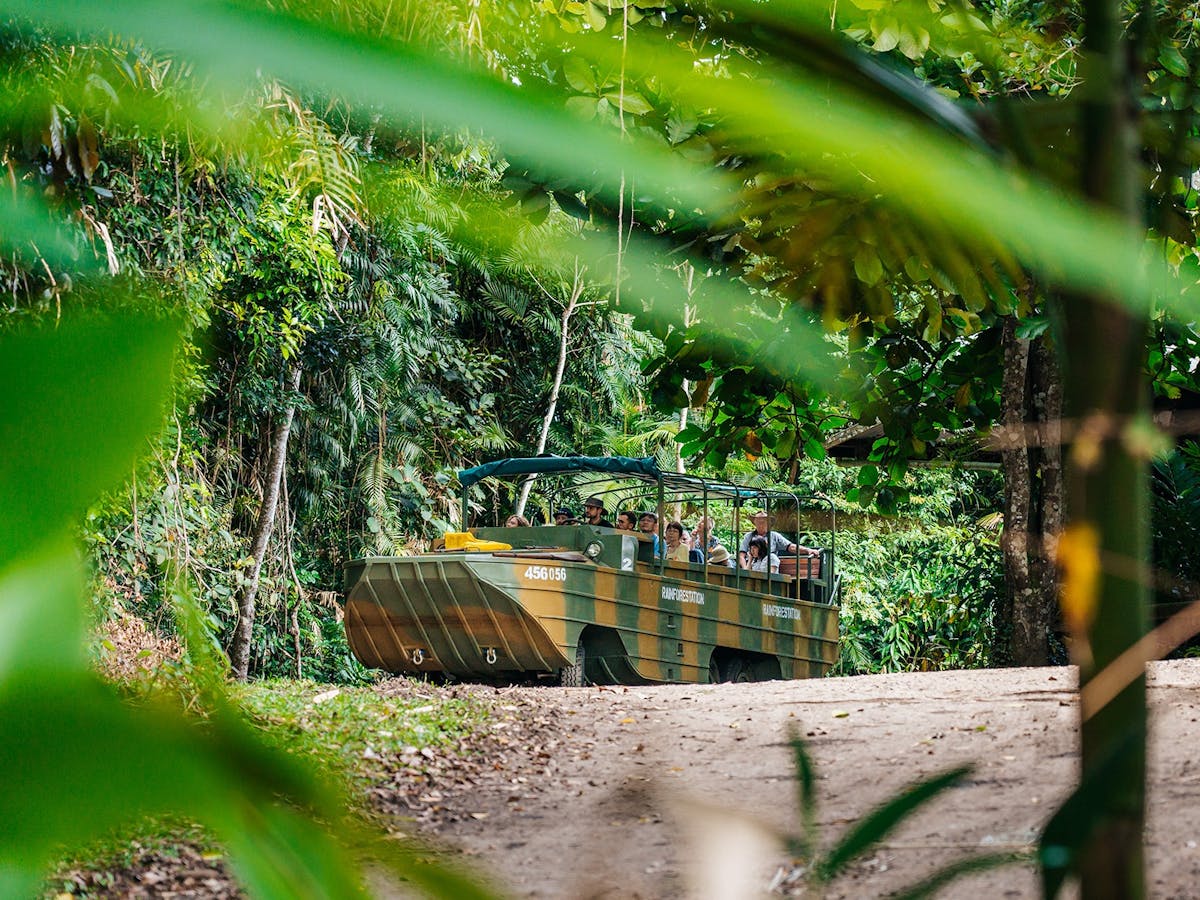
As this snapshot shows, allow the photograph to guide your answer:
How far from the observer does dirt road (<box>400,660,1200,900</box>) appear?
236mm

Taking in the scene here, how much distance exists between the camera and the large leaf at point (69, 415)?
0.15 metres

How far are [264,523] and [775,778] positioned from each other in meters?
8.22

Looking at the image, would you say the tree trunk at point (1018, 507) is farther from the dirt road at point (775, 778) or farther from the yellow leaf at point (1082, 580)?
the yellow leaf at point (1082, 580)

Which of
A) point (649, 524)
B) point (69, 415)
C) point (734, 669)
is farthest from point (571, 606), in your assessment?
point (69, 415)

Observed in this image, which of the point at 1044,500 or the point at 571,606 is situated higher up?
the point at 1044,500

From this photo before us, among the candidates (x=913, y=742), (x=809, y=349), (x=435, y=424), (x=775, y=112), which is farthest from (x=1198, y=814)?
(x=435, y=424)

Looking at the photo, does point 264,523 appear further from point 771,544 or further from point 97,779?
point 97,779

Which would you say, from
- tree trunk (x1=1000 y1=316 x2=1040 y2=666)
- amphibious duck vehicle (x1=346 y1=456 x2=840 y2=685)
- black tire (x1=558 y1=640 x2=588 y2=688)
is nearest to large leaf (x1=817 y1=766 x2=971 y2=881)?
tree trunk (x1=1000 y1=316 x2=1040 y2=666)

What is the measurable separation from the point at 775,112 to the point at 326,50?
7 centimetres

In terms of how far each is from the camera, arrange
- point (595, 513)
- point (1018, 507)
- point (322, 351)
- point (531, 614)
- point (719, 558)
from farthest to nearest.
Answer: point (322, 351) → point (719, 558) → point (595, 513) → point (531, 614) → point (1018, 507)

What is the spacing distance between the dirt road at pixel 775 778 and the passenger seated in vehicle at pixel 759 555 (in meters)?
3.34

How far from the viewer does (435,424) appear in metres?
13.4

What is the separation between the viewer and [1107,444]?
25 centimetres

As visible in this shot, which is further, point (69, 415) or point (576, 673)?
point (576, 673)
